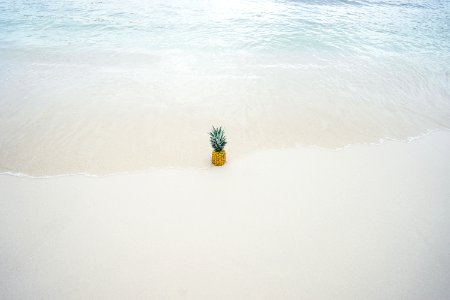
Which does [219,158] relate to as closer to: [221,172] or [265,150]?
[221,172]

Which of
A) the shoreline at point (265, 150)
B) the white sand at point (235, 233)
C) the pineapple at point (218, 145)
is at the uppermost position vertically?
the pineapple at point (218, 145)

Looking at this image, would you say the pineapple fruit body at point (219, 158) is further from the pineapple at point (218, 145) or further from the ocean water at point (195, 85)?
the ocean water at point (195, 85)

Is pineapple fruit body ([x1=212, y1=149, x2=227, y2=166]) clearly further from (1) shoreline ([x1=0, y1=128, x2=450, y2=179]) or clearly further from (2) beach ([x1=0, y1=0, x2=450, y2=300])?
(1) shoreline ([x1=0, y1=128, x2=450, y2=179])

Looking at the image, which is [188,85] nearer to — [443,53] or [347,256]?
[347,256]

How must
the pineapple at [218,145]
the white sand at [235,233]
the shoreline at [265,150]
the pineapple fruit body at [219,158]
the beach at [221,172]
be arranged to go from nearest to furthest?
the white sand at [235,233], the beach at [221,172], the pineapple at [218,145], the shoreline at [265,150], the pineapple fruit body at [219,158]

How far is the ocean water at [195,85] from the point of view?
→ 7562 mm

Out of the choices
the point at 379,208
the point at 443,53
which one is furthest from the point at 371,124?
the point at 443,53

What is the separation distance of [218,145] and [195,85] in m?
5.03

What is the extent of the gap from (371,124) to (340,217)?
454 centimetres

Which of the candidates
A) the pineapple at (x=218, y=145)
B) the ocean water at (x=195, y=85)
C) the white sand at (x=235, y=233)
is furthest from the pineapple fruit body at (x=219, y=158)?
the ocean water at (x=195, y=85)

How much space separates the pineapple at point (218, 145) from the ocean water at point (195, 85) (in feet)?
1.24

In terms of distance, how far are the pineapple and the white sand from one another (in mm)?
239

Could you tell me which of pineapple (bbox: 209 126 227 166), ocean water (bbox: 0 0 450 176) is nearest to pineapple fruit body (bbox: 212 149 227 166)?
pineapple (bbox: 209 126 227 166)

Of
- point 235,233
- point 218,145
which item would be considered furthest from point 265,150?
point 235,233
